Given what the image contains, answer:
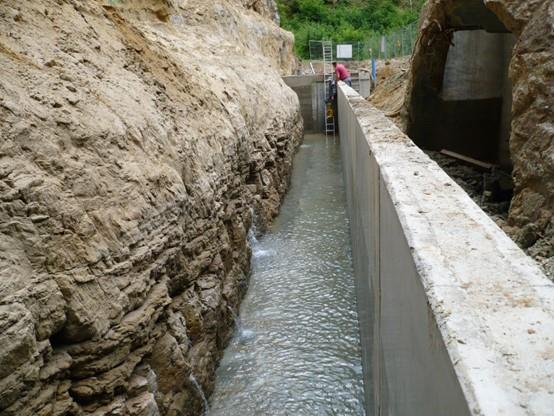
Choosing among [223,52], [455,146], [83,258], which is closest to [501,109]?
[455,146]

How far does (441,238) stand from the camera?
93.6 inches

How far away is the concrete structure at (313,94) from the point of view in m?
24.5

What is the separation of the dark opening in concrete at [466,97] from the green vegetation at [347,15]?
3506 centimetres

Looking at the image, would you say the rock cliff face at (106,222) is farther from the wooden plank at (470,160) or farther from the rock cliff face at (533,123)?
the wooden plank at (470,160)

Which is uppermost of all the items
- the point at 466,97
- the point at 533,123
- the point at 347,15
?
the point at 347,15

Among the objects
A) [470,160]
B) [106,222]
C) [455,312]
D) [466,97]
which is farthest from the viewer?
[466,97]

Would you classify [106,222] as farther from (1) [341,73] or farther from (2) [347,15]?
(2) [347,15]

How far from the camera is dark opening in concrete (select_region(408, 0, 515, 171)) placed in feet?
33.1

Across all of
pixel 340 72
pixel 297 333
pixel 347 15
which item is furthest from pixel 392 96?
A: pixel 347 15

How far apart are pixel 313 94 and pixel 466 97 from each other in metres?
14.6

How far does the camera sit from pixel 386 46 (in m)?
30.4

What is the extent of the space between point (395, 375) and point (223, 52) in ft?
37.2

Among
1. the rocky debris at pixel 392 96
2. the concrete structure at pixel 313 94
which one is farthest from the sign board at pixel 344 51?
the rocky debris at pixel 392 96

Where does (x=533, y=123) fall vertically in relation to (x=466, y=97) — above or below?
above
